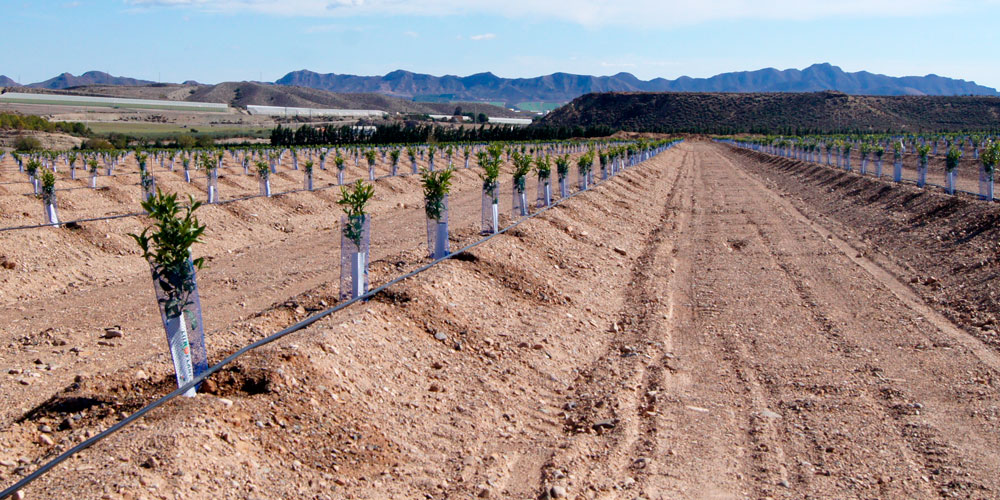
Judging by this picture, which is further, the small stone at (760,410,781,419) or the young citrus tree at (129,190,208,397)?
the small stone at (760,410,781,419)

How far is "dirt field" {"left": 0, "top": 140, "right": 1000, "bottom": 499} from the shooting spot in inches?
193

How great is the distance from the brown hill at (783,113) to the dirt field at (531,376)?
11333 cm

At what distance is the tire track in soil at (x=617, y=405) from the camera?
516 cm

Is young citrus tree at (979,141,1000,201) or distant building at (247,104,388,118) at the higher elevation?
distant building at (247,104,388,118)

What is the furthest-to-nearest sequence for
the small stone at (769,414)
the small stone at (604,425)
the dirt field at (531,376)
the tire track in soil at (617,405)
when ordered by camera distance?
the small stone at (769,414) → the small stone at (604,425) → the tire track in soil at (617,405) → the dirt field at (531,376)

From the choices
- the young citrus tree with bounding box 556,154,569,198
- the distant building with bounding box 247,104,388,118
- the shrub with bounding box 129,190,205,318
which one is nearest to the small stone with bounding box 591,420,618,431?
the shrub with bounding box 129,190,205,318

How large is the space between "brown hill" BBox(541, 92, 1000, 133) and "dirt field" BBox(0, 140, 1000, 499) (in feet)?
372

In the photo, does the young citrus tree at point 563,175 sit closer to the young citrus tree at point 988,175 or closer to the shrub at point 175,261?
the young citrus tree at point 988,175

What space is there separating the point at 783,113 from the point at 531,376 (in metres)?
146

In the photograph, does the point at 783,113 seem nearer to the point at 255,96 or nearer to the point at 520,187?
the point at 255,96

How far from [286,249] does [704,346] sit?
928 cm

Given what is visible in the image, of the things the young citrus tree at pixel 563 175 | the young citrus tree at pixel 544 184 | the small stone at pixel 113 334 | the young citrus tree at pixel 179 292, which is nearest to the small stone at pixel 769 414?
the young citrus tree at pixel 179 292

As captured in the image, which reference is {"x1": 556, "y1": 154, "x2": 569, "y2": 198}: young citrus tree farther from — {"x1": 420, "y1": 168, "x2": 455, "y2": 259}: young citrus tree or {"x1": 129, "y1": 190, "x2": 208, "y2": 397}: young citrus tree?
{"x1": 129, "y1": 190, "x2": 208, "y2": 397}: young citrus tree

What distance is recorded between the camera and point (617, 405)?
6438 millimetres
